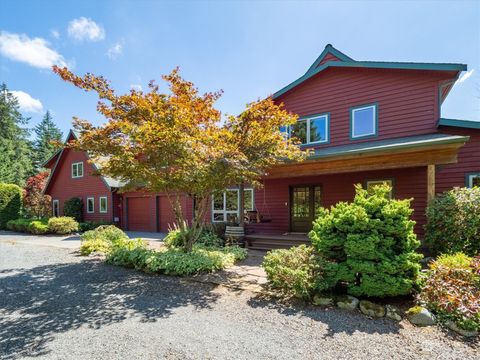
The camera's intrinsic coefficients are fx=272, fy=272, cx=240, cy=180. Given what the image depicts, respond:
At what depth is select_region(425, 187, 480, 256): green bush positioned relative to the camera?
568 centimetres

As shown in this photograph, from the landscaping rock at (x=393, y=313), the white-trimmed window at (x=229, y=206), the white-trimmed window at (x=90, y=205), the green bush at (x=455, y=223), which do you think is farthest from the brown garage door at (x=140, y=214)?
the landscaping rock at (x=393, y=313)

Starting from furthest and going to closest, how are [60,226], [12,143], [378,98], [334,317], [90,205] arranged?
[12,143] → [90,205] → [60,226] → [378,98] → [334,317]

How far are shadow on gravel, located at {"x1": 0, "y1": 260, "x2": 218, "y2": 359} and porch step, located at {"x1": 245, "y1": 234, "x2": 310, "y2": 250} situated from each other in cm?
405

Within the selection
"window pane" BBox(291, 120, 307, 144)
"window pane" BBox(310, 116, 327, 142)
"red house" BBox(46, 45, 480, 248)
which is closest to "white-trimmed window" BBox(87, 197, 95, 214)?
"red house" BBox(46, 45, 480, 248)

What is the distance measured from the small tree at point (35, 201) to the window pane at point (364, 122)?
22.9m

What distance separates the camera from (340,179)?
33.9ft

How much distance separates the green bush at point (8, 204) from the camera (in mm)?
19578

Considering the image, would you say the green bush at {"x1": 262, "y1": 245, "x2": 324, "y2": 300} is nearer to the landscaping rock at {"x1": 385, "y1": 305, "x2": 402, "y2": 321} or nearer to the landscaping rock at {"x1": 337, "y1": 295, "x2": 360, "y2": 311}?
the landscaping rock at {"x1": 337, "y1": 295, "x2": 360, "y2": 311}

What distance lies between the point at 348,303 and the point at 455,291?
4.95 feet

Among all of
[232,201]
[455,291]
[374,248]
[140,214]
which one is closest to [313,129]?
[232,201]

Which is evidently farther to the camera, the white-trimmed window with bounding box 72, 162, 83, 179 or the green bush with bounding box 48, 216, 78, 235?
the white-trimmed window with bounding box 72, 162, 83, 179

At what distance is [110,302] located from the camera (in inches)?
194

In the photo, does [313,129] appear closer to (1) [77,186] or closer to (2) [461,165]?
(2) [461,165]

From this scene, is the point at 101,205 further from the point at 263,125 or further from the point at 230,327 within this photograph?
the point at 230,327
